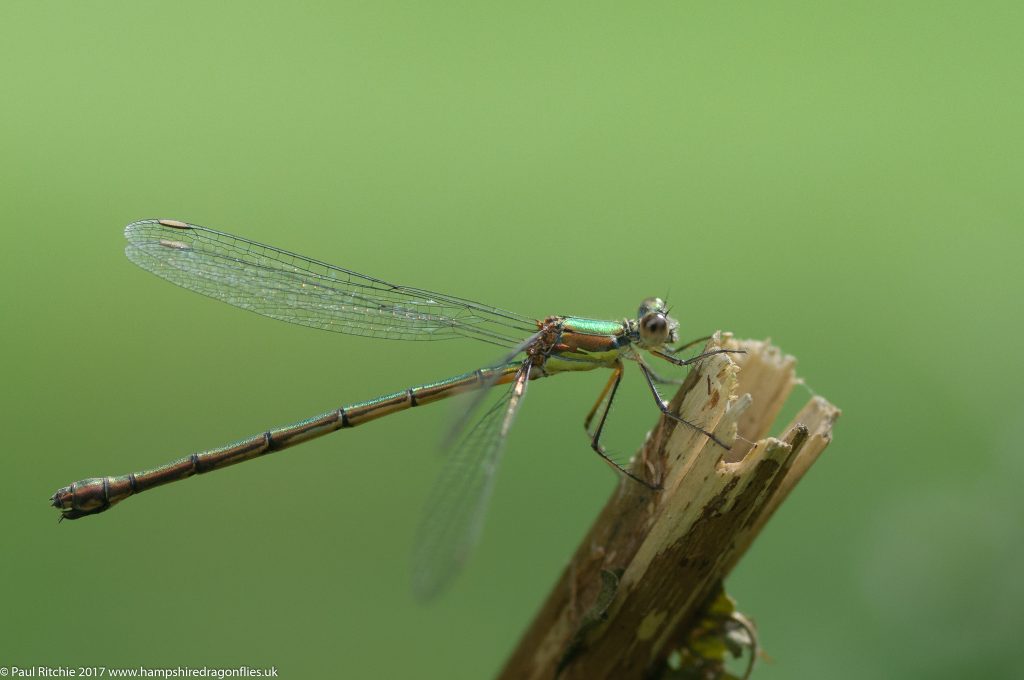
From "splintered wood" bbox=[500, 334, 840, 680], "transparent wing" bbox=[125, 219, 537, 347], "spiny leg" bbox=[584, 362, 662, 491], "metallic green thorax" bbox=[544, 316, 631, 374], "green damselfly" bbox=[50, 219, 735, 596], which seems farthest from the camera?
"transparent wing" bbox=[125, 219, 537, 347]

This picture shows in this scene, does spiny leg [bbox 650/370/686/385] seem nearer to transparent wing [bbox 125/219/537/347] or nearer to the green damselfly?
the green damselfly

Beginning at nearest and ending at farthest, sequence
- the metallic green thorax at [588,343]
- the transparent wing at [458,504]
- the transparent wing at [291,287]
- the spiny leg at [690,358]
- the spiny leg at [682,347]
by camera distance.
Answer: the transparent wing at [458,504] < the spiny leg at [690,358] < the spiny leg at [682,347] < the metallic green thorax at [588,343] < the transparent wing at [291,287]

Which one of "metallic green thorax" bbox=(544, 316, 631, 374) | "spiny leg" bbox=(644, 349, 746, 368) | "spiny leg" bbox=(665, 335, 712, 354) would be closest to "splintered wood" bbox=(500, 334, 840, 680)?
"spiny leg" bbox=(644, 349, 746, 368)

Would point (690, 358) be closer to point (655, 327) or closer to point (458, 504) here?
point (655, 327)

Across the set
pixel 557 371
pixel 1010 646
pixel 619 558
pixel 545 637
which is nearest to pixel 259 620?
pixel 557 371

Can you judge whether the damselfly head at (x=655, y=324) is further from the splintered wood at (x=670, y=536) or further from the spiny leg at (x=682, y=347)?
the splintered wood at (x=670, y=536)

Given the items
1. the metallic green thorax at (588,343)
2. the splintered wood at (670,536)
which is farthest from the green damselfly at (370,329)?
the splintered wood at (670,536)

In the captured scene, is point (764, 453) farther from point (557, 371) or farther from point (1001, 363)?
point (1001, 363)
